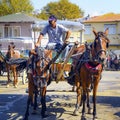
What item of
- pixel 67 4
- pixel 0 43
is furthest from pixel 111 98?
pixel 67 4

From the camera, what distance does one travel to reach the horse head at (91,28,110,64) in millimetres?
8808

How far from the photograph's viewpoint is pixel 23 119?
1014 centimetres

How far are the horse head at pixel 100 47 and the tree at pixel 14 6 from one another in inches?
2000

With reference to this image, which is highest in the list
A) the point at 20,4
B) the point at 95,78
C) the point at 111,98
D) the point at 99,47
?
the point at 20,4

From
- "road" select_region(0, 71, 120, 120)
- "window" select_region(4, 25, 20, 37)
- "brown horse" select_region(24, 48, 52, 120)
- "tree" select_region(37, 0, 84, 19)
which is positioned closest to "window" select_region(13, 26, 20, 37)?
"window" select_region(4, 25, 20, 37)

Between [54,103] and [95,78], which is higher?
[95,78]

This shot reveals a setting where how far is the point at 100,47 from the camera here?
895 centimetres

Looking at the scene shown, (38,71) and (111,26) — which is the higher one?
(111,26)

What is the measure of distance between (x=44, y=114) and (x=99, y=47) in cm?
264

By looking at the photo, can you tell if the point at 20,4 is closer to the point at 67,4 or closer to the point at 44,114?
the point at 67,4

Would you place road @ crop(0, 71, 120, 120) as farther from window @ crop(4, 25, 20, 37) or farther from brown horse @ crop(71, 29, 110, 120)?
window @ crop(4, 25, 20, 37)

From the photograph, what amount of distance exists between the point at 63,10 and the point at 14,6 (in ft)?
52.6

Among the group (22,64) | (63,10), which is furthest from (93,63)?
(63,10)

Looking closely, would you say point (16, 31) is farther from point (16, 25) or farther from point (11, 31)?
point (16, 25)
